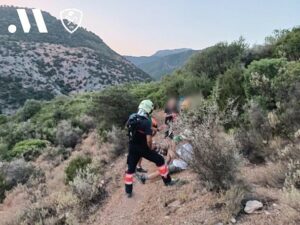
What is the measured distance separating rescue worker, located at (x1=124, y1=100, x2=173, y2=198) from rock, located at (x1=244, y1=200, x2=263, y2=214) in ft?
7.86

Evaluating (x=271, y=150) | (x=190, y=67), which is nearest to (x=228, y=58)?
(x=190, y=67)

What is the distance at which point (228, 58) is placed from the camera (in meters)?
18.4

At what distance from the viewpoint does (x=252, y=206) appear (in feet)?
21.6

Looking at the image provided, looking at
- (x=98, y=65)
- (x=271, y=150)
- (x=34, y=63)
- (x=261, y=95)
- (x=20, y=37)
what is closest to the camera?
(x=271, y=150)

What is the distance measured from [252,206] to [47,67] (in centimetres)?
6452

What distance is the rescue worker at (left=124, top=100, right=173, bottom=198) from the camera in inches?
341

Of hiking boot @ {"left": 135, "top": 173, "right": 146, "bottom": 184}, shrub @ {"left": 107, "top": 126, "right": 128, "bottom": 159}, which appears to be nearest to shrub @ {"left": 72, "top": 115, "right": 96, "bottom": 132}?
shrub @ {"left": 107, "top": 126, "right": 128, "bottom": 159}

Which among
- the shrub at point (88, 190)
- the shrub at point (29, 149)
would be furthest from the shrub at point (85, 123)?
the shrub at point (88, 190)

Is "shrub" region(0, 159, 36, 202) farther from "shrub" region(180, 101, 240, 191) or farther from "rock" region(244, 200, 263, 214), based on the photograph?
"rock" region(244, 200, 263, 214)

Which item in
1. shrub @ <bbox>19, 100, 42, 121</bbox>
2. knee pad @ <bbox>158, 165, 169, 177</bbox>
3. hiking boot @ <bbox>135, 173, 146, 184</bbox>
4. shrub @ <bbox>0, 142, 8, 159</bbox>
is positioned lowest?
hiking boot @ <bbox>135, 173, 146, 184</bbox>

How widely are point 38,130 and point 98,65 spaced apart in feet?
169

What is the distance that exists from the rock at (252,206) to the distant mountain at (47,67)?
46737mm

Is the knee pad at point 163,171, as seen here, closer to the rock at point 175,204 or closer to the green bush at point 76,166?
the rock at point 175,204

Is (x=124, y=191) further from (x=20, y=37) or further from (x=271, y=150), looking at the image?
(x=20, y=37)
